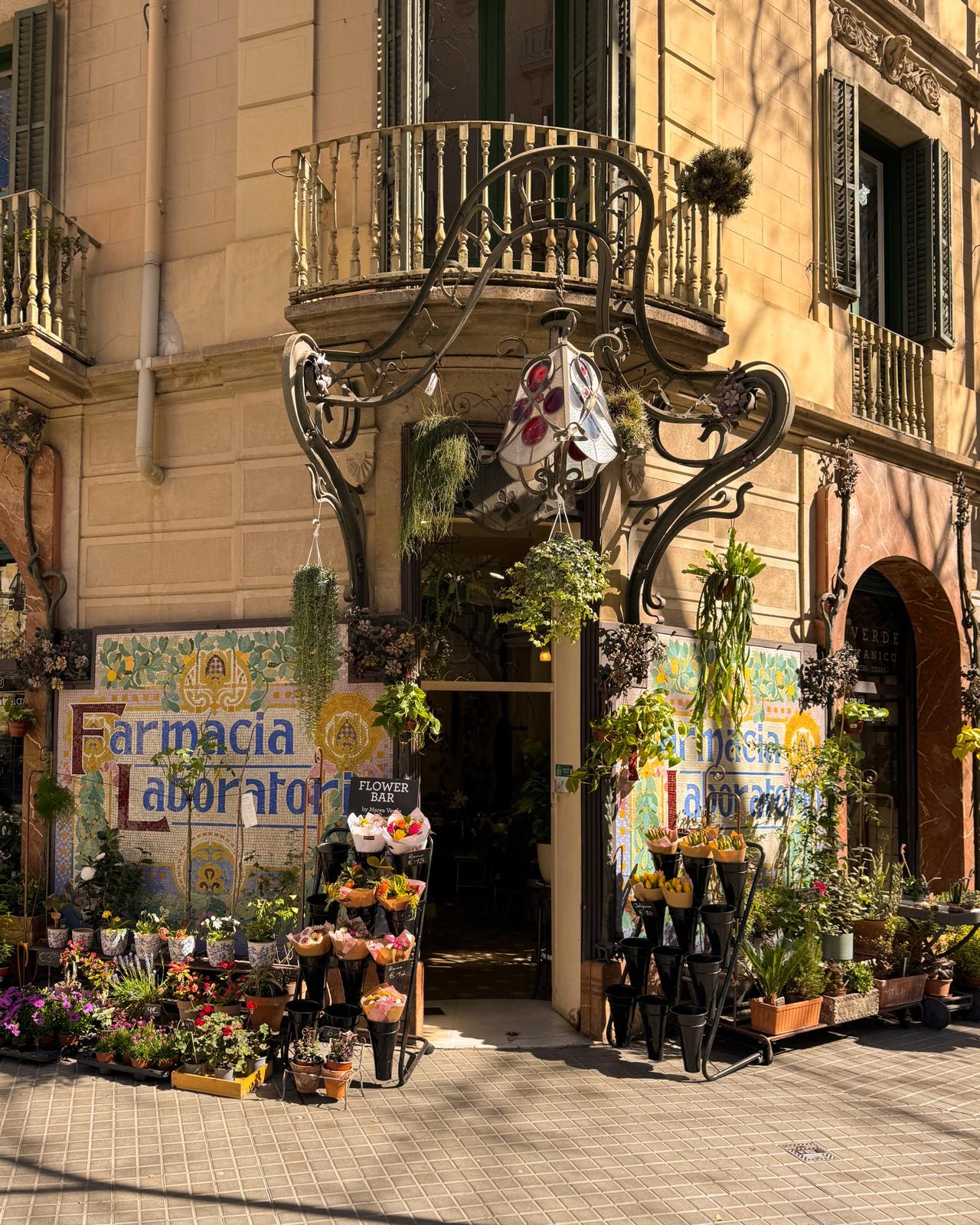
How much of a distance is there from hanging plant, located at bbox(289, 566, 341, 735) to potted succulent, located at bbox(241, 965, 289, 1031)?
5.96ft

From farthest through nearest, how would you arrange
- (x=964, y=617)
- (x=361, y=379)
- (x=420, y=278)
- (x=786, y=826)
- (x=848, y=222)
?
(x=964, y=617) → (x=848, y=222) → (x=786, y=826) → (x=361, y=379) → (x=420, y=278)

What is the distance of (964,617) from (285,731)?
7317 mm

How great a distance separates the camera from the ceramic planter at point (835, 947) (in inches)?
343

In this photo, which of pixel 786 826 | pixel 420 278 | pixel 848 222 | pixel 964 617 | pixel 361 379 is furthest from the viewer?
pixel 964 617

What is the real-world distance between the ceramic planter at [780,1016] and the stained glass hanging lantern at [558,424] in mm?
3723

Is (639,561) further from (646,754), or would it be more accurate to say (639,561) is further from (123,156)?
(123,156)

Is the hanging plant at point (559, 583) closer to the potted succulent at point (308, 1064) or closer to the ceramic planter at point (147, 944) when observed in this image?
the potted succulent at point (308, 1064)

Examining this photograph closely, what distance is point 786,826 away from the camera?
31.9 ft

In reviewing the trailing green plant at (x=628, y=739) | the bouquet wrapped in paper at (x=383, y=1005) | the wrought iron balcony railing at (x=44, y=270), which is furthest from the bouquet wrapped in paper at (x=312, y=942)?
the wrought iron balcony railing at (x=44, y=270)

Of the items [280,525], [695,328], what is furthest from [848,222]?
[280,525]

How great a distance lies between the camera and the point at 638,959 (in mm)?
7836

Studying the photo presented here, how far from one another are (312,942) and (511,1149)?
5.62 ft

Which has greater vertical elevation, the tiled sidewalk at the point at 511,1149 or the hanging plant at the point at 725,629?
the hanging plant at the point at 725,629

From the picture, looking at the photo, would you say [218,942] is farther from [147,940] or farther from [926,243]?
[926,243]
